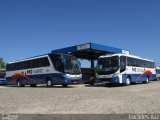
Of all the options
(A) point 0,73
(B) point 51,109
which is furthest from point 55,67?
(A) point 0,73

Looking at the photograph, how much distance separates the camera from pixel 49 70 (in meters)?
27.8

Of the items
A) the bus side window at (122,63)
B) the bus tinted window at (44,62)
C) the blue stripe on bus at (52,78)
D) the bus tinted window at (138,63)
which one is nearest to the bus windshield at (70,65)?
the blue stripe on bus at (52,78)

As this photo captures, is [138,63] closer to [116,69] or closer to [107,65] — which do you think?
[107,65]

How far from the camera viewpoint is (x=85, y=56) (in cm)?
4516

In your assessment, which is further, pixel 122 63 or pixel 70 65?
pixel 70 65

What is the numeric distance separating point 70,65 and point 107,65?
3169mm

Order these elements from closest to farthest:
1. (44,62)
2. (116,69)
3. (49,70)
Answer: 1. (116,69)
2. (49,70)
3. (44,62)

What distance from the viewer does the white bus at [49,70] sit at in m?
26.3

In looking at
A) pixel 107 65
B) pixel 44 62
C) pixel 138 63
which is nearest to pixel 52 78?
pixel 44 62

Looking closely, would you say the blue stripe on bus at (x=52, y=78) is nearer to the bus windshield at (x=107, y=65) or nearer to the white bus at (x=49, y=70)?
the white bus at (x=49, y=70)

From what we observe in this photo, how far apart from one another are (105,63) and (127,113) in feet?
56.5

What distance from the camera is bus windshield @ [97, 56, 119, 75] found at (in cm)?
2605

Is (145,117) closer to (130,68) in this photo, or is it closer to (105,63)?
(105,63)

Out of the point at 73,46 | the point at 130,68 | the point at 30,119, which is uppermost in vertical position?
the point at 73,46
